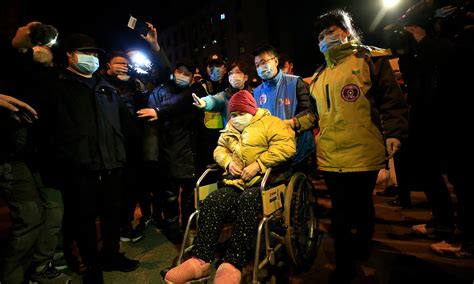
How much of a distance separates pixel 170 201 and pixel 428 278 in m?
2.84

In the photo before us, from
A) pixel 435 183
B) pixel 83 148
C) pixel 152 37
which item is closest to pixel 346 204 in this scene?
pixel 435 183

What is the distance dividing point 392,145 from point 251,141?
1211 mm

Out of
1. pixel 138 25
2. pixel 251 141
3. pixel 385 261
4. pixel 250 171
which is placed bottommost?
pixel 385 261

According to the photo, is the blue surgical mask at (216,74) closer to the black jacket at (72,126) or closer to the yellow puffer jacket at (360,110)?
the black jacket at (72,126)

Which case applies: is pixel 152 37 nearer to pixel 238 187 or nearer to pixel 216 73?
pixel 216 73

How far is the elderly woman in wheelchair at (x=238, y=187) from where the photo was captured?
205cm

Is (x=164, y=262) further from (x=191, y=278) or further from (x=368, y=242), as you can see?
(x=368, y=242)

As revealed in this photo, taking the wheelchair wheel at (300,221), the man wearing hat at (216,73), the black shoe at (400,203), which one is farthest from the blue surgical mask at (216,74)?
the black shoe at (400,203)

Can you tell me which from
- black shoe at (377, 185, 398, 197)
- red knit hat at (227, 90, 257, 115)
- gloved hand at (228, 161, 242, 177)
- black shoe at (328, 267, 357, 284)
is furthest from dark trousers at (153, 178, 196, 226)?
black shoe at (377, 185, 398, 197)

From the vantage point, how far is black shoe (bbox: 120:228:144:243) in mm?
3609

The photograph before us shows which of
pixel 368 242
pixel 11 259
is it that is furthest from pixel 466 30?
pixel 11 259

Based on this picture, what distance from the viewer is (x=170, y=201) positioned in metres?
3.56

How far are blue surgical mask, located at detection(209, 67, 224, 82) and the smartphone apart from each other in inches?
44.6

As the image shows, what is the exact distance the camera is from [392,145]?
223cm
